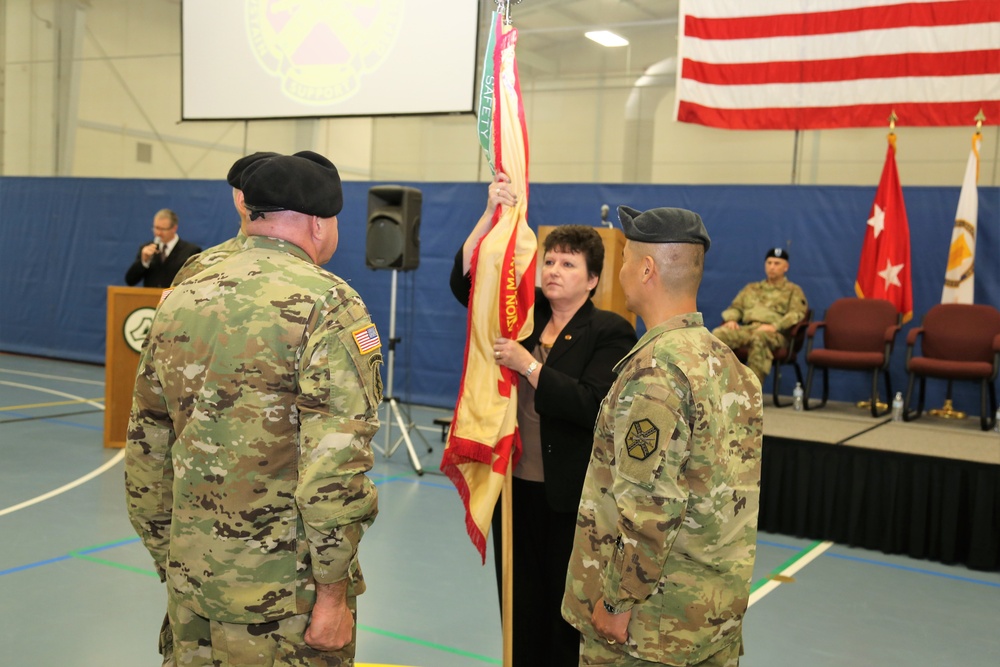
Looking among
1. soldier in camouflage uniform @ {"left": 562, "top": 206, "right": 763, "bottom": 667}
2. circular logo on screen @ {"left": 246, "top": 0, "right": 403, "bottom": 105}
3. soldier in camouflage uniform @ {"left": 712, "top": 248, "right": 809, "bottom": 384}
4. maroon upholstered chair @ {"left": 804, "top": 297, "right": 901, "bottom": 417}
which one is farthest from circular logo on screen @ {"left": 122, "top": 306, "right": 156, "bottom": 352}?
soldier in camouflage uniform @ {"left": 562, "top": 206, "right": 763, "bottom": 667}

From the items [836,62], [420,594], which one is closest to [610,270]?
[836,62]

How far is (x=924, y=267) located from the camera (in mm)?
7289

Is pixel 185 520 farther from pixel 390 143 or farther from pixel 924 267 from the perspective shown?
pixel 390 143

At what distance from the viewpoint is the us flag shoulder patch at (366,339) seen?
164cm

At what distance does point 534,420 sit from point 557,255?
0.51m

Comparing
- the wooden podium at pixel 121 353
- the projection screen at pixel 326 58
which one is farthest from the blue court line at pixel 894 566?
the projection screen at pixel 326 58

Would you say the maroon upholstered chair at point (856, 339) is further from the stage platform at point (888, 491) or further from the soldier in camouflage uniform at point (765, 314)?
the stage platform at point (888, 491)

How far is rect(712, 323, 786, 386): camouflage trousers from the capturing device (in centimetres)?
691

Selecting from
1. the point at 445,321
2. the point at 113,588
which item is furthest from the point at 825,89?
the point at 113,588

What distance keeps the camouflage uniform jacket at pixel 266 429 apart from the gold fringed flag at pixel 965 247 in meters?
6.38

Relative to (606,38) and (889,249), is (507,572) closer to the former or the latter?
(889,249)

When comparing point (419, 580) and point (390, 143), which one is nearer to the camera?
point (419, 580)

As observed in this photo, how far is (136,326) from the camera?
6.61m

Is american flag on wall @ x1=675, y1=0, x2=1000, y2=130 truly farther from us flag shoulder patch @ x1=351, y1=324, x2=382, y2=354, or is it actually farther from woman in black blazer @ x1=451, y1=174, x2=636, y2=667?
us flag shoulder patch @ x1=351, y1=324, x2=382, y2=354
